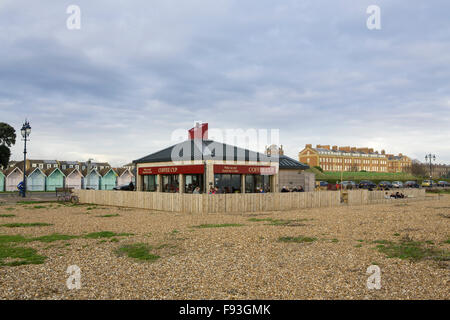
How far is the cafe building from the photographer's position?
32375 mm

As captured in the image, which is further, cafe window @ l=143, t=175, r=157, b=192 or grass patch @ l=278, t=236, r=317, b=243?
cafe window @ l=143, t=175, r=157, b=192

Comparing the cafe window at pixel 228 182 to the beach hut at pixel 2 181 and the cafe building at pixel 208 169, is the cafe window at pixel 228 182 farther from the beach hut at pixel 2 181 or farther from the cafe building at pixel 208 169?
the beach hut at pixel 2 181

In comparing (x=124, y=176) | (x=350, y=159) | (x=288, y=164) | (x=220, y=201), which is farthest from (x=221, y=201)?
(x=350, y=159)

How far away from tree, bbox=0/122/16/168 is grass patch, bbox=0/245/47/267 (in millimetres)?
53517

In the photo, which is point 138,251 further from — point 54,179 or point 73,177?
point 73,177

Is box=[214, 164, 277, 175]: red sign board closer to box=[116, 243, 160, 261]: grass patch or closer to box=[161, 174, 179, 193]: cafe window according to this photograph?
box=[161, 174, 179, 193]: cafe window

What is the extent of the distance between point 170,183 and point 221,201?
13.4m

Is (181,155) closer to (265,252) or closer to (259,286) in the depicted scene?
(265,252)

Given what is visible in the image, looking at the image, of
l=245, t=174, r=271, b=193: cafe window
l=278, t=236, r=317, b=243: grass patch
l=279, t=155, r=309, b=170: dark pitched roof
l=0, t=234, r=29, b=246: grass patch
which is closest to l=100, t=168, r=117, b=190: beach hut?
l=279, t=155, r=309, b=170: dark pitched roof

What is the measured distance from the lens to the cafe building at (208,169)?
3238cm

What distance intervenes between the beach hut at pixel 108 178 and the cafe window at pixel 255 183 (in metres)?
57.1
